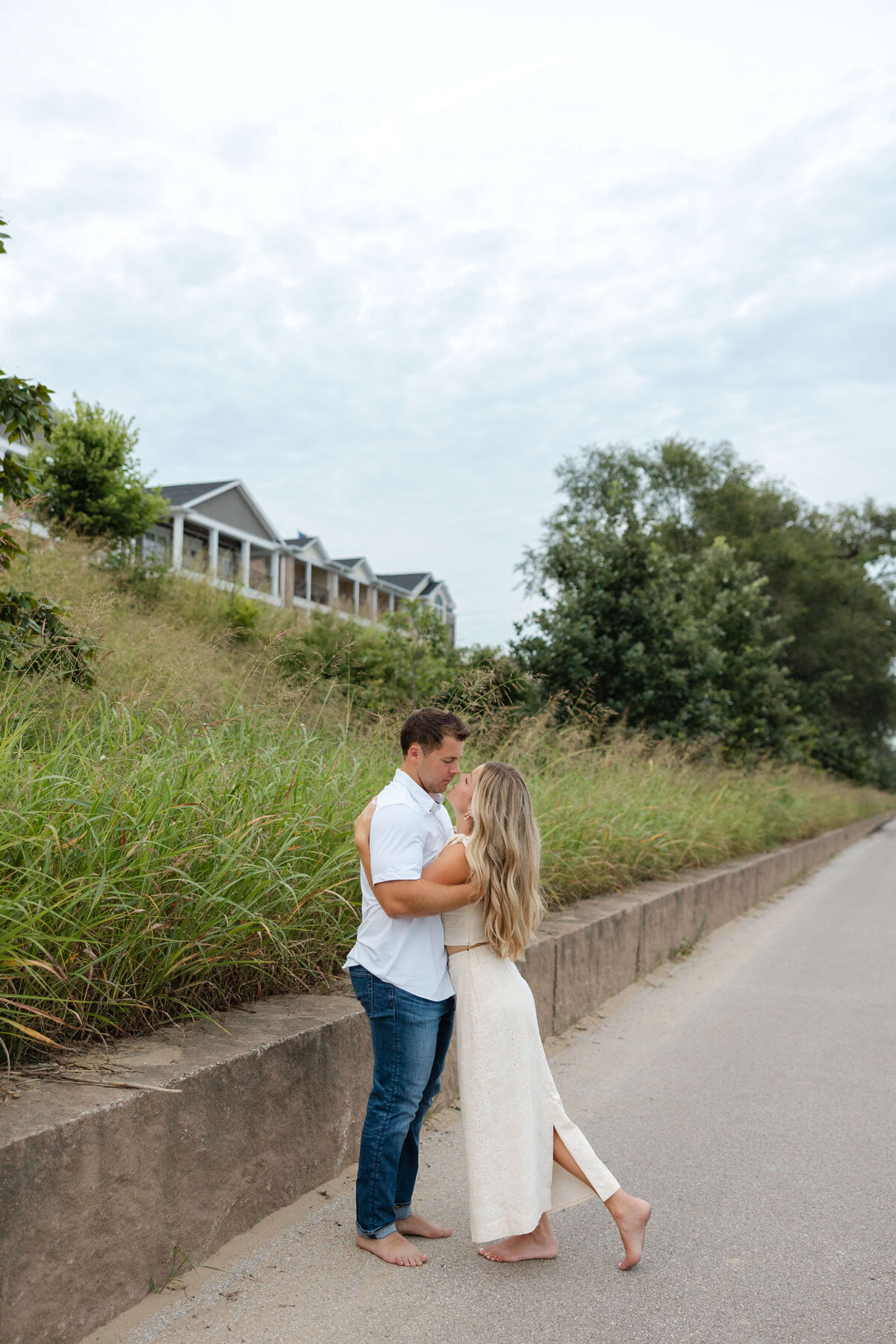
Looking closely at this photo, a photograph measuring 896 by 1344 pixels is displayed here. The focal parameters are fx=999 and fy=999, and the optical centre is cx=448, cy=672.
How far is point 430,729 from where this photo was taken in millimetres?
3090

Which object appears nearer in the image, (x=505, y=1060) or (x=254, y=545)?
(x=505, y=1060)

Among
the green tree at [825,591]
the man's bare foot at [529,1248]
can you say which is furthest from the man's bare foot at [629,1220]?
the green tree at [825,591]

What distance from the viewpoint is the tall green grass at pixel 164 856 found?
292 centimetres

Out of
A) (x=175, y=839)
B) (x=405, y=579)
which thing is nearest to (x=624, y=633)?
(x=175, y=839)

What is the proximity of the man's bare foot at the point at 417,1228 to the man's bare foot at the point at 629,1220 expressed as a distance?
57 cm

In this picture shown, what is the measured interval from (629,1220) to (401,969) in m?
1.01

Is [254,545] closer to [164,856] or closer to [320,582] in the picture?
[320,582]

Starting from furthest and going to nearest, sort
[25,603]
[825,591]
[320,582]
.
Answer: [320,582], [825,591], [25,603]

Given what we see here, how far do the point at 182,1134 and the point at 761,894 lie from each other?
409 inches

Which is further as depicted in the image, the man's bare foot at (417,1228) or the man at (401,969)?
the man's bare foot at (417,1228)

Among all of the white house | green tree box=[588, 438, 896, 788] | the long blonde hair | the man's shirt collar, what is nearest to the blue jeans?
the long blonde hair

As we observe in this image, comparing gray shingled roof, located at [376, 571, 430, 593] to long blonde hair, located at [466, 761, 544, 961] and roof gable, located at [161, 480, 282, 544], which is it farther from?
long blonde hair, located at [466, 761, 544, 961]

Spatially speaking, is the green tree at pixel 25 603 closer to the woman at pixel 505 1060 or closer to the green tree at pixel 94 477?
the woman at pixel 505 1060

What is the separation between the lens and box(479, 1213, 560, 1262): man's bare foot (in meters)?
3.02
